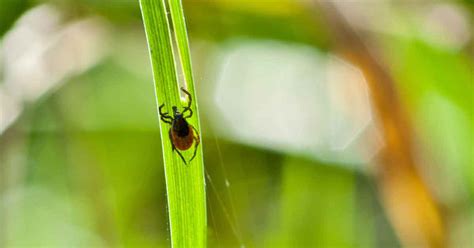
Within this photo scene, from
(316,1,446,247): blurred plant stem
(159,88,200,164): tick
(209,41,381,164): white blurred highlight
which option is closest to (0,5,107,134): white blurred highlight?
(209,41,381,164): white blurred highlight

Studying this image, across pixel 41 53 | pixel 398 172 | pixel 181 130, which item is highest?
pixel 41 53

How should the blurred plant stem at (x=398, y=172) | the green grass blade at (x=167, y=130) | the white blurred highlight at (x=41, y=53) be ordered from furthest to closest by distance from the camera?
the white blurred highlight at (x=41, y=53) < the blurred plant stem at (x=398, y=172) < the green grass blade at (x=167, y=130)

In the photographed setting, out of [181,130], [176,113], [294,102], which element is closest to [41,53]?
[294,102]

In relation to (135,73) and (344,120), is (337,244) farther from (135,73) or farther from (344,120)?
(135,73)

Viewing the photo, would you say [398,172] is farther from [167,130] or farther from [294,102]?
[167,130]

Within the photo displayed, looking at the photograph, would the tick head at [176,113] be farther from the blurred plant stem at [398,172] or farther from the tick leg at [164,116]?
the blurred plant stem at [398,172]

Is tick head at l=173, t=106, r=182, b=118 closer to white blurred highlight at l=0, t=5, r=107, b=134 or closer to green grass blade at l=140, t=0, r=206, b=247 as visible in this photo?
green grass blade at l=140, t=0, r=206, b=247

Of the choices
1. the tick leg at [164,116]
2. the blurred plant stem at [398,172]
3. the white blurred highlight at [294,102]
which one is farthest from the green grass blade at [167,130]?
the white blurred highlight at [294,102]
